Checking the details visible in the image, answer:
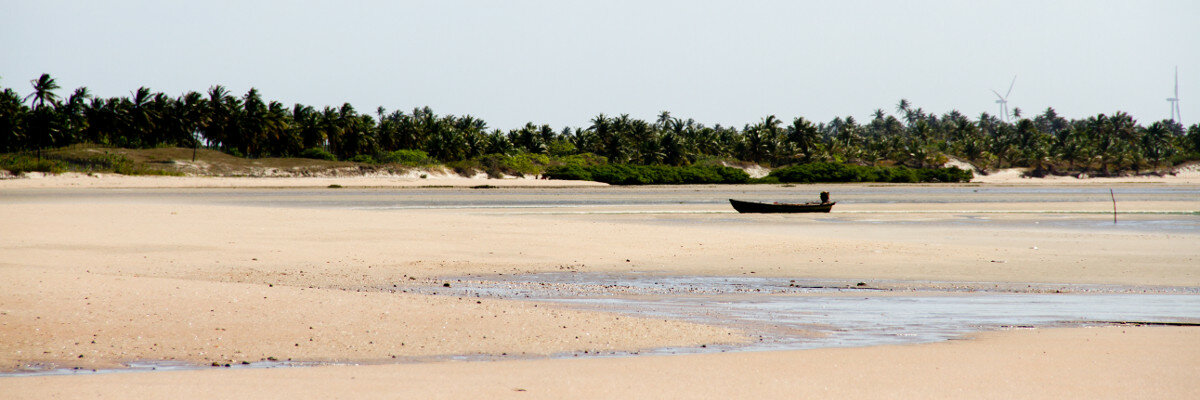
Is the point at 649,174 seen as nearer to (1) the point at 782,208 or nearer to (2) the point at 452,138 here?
(2) the point at 452,138

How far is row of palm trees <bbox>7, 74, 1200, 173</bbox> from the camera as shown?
4648 inches

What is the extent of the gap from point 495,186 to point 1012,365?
86.8 m

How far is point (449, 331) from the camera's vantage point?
948cm

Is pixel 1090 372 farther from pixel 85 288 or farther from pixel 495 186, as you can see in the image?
pixel 495 186

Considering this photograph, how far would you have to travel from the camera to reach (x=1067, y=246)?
24.1 m

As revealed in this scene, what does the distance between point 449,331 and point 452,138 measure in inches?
4754

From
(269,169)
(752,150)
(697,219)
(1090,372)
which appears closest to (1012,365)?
(1090,372)

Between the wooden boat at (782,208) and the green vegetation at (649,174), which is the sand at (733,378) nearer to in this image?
the wooden boat at (782,208)

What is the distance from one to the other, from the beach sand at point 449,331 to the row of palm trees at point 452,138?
100264 millimetres

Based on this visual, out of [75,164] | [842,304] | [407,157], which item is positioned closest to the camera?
[842,304]

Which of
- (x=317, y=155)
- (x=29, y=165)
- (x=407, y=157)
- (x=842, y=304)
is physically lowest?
(x=842, y=304)

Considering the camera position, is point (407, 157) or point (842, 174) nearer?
point (407, 157)

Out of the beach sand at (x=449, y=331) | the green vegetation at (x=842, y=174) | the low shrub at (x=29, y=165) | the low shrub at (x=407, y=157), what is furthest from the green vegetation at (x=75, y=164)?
the beach sand at (x=449, y=331)

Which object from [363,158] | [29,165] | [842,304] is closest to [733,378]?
[842,304]
